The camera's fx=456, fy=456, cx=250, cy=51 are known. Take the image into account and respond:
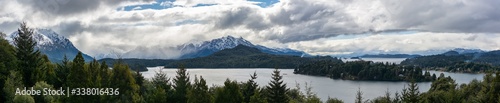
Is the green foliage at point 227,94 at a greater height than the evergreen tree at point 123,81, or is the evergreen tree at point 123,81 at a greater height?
A: the evergreen tree at point 123,81

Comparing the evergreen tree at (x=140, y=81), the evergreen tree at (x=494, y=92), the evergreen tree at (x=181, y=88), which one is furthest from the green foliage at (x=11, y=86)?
the evergreen tree at (x=494, y=92)

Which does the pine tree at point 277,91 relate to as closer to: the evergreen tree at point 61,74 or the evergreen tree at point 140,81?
the evergreen tree at point 140,81

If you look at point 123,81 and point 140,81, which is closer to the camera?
point 123,81

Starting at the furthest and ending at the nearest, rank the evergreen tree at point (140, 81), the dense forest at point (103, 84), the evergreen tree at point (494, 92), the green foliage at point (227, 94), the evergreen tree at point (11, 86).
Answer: the evergreen tree at point (140, 81) → the evergreen tree at point (494, 92) → the green foliage at point (227, 94) → the dense forest at point (103, 84) → the evergreen tree at point (11, 86)

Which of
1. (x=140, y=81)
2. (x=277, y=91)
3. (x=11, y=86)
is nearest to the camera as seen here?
(x=11, y=86)

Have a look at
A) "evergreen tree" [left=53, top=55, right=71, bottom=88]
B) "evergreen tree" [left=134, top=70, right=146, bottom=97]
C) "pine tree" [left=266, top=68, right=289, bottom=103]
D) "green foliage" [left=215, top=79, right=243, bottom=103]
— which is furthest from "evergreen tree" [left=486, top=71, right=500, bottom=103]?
"evergreen tree" [left=53, top=55, right=71, bottom=88]

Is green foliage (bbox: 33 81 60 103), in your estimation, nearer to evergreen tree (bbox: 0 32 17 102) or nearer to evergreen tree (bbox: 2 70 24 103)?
evergreen tree (bbox: 2 70 24 103)

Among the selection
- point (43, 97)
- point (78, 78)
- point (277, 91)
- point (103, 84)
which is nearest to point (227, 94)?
point (277, 91)

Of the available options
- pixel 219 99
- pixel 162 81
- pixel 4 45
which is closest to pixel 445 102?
pixel 219 99

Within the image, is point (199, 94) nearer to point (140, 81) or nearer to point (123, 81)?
point (123, 81)

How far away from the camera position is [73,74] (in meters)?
49.4

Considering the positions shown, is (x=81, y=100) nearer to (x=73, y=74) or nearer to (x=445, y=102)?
(x=73, y=74)

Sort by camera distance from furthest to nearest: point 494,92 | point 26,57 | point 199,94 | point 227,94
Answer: point 494,92 → point 26,57 → point 227,94 → point 199,94

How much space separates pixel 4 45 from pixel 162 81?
23.6 m
